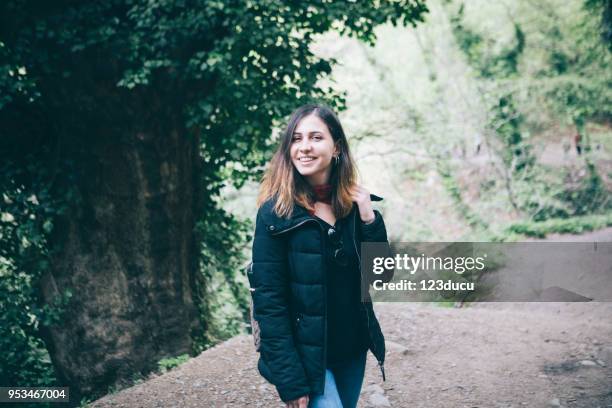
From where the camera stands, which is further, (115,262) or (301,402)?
(115,262)

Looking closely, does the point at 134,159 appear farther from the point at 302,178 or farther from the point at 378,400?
the point at 302,178

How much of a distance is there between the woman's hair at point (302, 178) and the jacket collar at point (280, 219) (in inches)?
2.1

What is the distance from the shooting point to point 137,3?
5430 millimetres

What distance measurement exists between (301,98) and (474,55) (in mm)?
10575

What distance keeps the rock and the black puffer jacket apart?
260cm

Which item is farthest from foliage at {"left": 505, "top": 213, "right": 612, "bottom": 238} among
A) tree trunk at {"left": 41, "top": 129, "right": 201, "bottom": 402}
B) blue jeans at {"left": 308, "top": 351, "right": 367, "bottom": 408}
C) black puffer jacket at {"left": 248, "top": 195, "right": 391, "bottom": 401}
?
black puffer jacket at {"left": 248, "top": 195, "right": 391, "bottom": 401}

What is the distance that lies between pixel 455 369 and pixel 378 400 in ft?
3.64

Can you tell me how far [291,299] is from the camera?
235 cm

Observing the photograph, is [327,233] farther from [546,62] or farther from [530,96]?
[546,62]

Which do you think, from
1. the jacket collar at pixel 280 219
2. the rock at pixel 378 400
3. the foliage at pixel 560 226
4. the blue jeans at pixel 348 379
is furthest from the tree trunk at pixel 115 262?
the foliage at pixel 560 226

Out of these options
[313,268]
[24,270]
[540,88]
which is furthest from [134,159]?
[540,88]

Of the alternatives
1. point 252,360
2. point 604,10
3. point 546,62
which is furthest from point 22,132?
point 546,62

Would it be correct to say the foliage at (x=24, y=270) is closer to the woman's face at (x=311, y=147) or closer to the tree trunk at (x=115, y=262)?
the tree trunk at (x=115, y=262)

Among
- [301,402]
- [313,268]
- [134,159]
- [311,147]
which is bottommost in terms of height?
[301,402]
